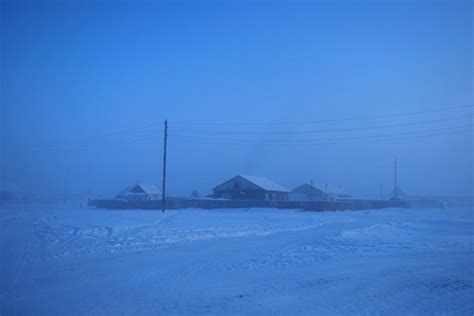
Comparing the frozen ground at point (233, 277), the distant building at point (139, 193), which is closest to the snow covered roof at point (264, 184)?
the distant building at point (139, 193)

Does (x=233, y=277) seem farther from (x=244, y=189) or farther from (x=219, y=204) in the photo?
(x=244, y=189)

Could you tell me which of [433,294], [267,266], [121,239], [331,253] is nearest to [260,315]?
[433,294]

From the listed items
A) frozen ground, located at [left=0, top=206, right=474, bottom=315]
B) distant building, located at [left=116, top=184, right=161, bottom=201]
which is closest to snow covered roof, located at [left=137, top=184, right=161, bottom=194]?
distant building, located at [left=116, top=184, right=161, bottom=201]

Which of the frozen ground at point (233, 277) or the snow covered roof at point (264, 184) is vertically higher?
the snow covered roof at point (264, 184)

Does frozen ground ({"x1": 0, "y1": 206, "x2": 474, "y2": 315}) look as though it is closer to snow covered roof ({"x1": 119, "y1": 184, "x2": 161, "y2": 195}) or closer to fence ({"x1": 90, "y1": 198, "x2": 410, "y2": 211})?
fence ({"x1": 90, "y1": 198, "x2": 410, "y2": 211})

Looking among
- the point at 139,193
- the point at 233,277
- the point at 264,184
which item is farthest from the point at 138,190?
the point at 233,277

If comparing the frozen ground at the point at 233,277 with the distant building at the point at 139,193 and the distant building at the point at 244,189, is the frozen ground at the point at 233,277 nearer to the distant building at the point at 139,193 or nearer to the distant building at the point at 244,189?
the distant building at the point at 244,189

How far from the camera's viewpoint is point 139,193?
90.4 meters

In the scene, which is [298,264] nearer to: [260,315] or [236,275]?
[236,275]

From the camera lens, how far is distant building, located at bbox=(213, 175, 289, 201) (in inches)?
3017

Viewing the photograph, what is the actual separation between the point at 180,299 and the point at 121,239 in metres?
10.5

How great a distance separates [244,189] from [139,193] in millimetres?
26640

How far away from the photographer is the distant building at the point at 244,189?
7662cm

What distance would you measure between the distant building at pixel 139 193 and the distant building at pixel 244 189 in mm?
18887
